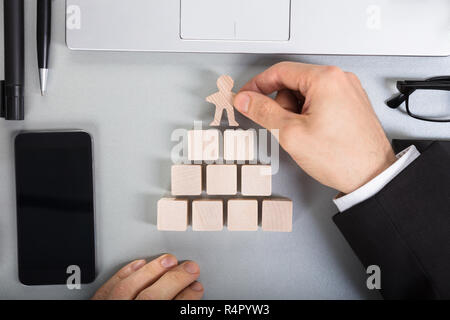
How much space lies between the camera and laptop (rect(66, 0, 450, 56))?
534 mm

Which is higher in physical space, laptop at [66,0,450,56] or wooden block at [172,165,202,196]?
laptop at [66,0,450,56]

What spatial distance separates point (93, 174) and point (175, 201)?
17cm

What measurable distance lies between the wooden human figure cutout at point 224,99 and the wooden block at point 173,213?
152mm

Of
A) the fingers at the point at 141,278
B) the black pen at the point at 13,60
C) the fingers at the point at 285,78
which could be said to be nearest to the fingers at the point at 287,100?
the fingers at the point at 285,78

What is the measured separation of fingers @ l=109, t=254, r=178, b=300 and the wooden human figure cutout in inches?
10.7

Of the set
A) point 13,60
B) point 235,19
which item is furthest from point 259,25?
point 13,60

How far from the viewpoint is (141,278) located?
2.01ft

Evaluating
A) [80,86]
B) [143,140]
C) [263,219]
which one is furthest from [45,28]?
[263,219]

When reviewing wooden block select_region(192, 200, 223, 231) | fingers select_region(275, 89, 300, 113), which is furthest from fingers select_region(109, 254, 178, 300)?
fingers select_region(275, 89, 300, 113)

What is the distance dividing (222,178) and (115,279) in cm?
29

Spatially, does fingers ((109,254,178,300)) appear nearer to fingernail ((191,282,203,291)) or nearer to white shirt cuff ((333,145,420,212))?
fingernail ((191,282,203,291))

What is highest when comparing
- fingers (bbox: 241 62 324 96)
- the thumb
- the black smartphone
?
fingers (bbox: 241 62 324 96)

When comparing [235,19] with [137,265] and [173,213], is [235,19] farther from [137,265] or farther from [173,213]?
[137,265]

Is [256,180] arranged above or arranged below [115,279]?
above
